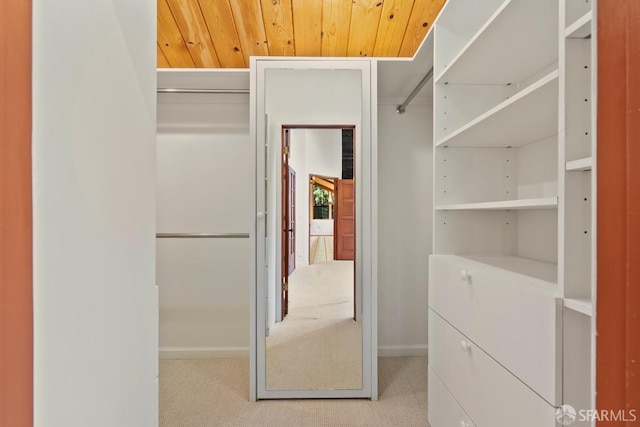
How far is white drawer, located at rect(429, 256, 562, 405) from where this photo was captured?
782 mm

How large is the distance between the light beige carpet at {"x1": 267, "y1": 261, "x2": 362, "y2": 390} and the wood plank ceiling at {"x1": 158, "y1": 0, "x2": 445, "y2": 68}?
4.69 feet

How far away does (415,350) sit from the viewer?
96.1 inches

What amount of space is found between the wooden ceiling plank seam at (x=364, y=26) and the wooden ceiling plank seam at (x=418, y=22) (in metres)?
0.20

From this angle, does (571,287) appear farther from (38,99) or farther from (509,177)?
(38,99)

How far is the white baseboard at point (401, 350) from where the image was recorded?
2438 millimetres

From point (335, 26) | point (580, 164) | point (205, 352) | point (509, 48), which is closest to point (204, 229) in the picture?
point (205, 352)

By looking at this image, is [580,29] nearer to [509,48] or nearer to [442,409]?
[509,48]

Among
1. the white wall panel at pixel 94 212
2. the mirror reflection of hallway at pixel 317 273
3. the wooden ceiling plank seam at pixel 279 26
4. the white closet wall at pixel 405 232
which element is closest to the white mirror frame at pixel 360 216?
the mirror reflection of hallway at pixel 317 273

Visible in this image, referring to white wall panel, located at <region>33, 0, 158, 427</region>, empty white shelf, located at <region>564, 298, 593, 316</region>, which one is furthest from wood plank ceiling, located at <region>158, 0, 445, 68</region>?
empty white shelf, located at <region>564, 298, 593, 316</region>

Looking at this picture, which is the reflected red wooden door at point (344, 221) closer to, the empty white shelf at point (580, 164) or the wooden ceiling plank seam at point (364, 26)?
the wooden ceiling plank seam at point (364, 26)

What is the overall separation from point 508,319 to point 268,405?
151 cm

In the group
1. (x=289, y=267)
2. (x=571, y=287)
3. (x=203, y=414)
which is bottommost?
(x=203, y=414)

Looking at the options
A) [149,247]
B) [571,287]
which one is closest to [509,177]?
[571,287]

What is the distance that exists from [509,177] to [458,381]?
95cm
